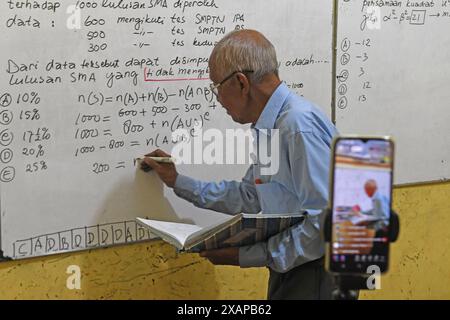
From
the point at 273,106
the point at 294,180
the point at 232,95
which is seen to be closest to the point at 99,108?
the point at 232,95

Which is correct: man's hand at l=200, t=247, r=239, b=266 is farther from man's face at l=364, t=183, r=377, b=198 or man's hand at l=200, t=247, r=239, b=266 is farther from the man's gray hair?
man's face at l=364, t=183, r=377, b=198

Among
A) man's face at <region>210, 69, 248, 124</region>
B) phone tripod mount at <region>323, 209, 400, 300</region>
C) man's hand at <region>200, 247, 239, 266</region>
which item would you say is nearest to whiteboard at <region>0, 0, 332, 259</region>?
man's face at <region>210, 69, 248, 124</region>

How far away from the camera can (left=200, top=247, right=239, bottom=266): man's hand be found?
1731 mm

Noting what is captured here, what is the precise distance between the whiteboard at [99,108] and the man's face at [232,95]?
334mm

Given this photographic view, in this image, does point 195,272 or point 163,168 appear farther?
point 195,272

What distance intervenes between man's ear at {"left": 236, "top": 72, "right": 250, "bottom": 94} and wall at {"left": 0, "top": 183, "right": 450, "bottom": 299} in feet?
2.27

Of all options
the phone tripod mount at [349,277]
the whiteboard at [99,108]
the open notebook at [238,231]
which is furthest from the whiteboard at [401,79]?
the phone tripod mount at [349,277]

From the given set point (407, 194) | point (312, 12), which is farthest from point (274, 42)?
point (407, 194)

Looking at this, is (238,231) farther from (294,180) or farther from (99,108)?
(99,108)

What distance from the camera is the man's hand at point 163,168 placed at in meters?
2.09

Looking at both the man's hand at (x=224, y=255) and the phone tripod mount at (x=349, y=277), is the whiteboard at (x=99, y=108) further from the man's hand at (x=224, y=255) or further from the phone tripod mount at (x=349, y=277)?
the phone tripod mount at (x=349, y=277)

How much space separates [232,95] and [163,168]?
42 centimetres

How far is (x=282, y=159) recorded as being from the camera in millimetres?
1731

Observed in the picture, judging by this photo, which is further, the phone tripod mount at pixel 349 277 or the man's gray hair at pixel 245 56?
the man's gray hair at pixel 245 56
